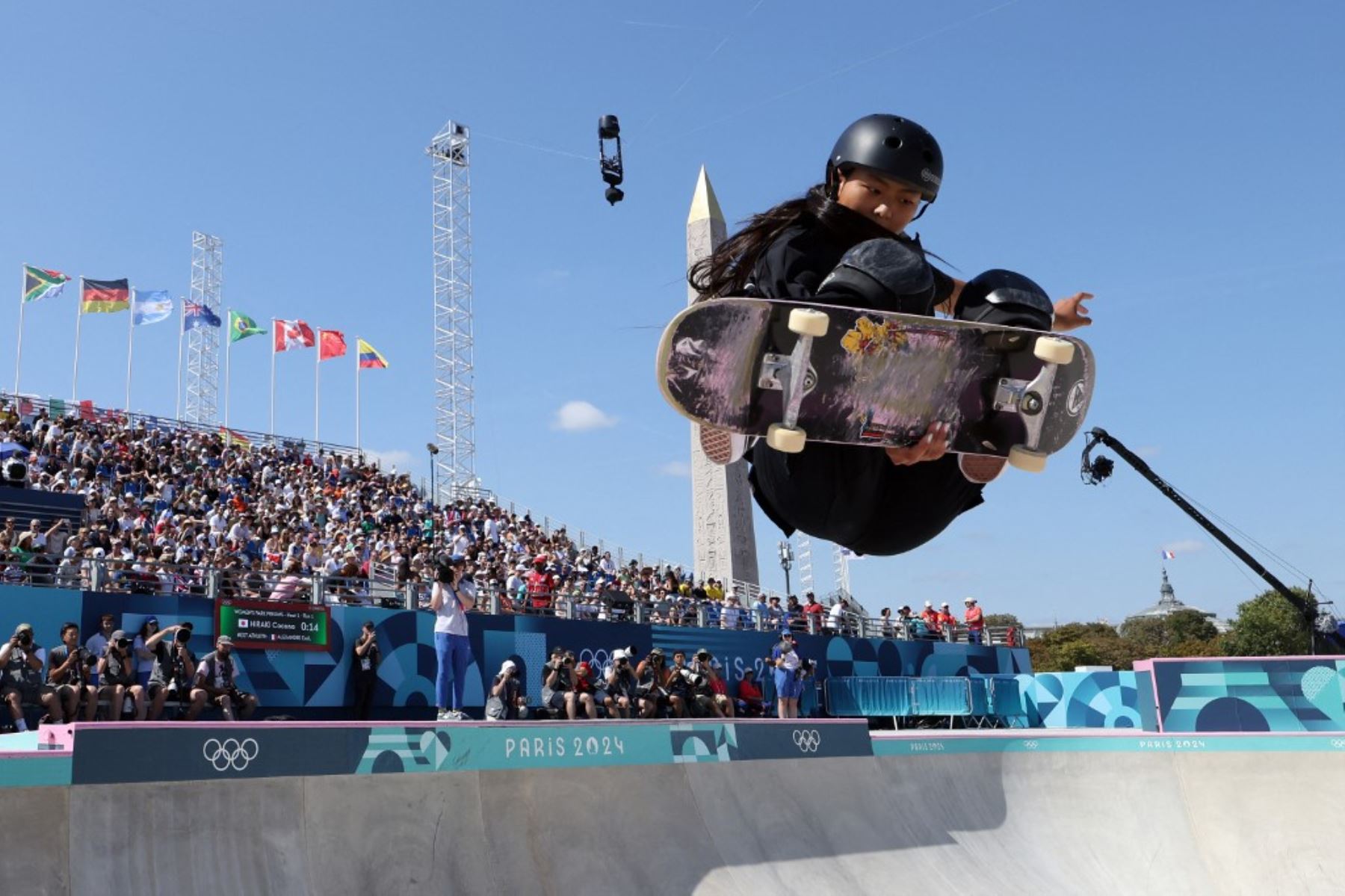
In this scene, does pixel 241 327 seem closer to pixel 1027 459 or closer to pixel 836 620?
pixel 836 620

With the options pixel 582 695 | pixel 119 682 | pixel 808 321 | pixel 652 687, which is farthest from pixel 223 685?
pixel 808 321

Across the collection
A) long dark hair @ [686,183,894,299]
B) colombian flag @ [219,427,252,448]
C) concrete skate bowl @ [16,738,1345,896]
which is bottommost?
concrete skate bowl @ [16,738,1345,896]

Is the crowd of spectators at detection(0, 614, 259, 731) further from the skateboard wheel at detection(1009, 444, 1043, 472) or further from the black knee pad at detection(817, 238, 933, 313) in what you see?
the black knee pad at detection(817, 238, 933, 313)

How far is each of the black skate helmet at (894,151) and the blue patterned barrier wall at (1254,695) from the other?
1383 cm

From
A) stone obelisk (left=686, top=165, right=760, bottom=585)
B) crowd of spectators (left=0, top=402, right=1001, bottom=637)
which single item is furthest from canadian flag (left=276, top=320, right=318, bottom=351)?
stone obelisk (left=686, top=165, right=760, bottom=585)

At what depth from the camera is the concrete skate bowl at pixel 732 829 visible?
703 centimetres

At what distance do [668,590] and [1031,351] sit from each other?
18539 mm

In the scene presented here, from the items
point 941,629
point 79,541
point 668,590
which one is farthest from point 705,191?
point 79,541

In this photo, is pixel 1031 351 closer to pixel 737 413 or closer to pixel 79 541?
pixel 737 413

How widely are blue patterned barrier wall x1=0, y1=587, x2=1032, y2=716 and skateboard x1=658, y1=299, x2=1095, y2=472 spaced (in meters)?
12.1

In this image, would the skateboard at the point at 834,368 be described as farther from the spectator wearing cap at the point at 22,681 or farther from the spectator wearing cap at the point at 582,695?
the spectator wearing cap at the point at 582,695

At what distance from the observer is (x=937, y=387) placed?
407 centimetres

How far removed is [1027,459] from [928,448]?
463 mm

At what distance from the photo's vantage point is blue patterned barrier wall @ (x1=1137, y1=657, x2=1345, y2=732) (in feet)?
50.1
